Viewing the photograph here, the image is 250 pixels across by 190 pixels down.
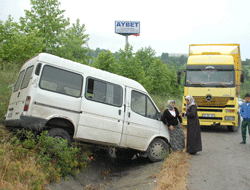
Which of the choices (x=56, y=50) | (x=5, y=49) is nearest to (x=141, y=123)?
(x=5, y=49)

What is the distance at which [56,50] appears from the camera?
24.5m

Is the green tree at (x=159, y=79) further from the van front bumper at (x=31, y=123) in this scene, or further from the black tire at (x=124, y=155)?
the van front bumper at (x=31, y=123)

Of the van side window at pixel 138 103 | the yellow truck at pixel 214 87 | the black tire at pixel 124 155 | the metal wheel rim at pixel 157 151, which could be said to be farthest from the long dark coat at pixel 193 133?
the yellow truck at pixel 214 87

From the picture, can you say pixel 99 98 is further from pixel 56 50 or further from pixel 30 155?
pixel 56 50

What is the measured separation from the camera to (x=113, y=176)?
8.20 meters

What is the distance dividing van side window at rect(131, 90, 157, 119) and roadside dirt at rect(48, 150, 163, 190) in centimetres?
147

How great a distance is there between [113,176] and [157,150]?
4.90ft

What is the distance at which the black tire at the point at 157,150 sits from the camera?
841cm

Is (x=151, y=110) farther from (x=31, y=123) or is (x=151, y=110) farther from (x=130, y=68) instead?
A: (x=130, y=68)

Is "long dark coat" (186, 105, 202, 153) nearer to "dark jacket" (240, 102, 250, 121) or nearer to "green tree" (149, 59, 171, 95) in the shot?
"dark jacket" (240, 102, 250, 121)

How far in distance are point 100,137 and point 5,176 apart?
273cm

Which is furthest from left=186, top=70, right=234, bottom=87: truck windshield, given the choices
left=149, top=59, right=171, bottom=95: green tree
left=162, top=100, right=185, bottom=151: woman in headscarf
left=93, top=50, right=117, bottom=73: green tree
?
left=149, top=59, right=171, bottom=95: green tree

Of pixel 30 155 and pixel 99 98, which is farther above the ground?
pixel 99 98

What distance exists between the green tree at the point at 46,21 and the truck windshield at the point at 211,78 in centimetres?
1439
